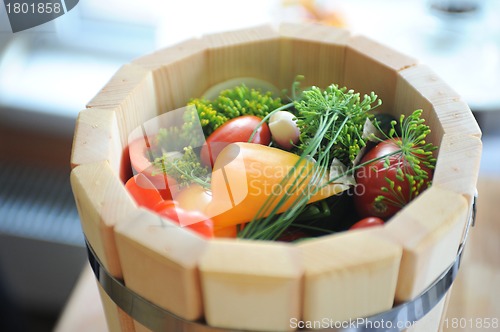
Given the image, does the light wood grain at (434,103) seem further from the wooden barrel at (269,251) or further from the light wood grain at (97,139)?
the light wood grain at (97,139)

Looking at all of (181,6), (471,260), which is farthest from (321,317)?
(181,6)

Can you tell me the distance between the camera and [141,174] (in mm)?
595

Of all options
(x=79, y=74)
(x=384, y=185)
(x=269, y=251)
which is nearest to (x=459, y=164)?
(x=384, y=185)

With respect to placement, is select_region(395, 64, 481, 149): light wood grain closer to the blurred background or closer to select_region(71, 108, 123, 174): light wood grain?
select_region(71, 108, 123, 174): light wood grain

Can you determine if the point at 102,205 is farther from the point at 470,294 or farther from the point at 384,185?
the point at 470,294

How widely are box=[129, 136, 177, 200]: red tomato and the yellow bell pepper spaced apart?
0.15 ft

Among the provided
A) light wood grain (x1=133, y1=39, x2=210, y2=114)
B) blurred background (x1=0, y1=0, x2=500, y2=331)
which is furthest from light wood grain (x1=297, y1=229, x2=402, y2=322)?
blurred background (x1=0, y1=0, x2=500, y2=331)

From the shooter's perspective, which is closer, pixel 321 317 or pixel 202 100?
pixel 321 317

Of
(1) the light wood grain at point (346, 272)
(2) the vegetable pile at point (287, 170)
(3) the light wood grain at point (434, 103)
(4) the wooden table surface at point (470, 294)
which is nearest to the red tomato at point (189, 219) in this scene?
(2) the vegetable pile at point (287, 170)

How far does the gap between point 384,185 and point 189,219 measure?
19cm

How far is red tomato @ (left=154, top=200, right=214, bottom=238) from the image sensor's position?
52cm

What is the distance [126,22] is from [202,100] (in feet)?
2.57

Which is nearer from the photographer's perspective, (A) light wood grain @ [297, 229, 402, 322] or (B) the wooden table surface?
(A) light wood grain @ [297, 229, 402, 322]

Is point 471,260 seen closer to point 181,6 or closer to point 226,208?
point 226,208
